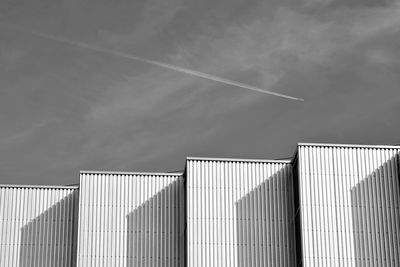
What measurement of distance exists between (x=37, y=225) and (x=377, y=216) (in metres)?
31.6

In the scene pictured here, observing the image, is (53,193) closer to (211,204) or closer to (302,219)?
(211,204)

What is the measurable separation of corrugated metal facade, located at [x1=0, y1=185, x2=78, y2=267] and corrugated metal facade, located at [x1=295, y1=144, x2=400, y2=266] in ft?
71.7

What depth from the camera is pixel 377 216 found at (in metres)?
76.8

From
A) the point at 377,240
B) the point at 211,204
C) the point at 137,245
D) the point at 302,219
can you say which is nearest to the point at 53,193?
the point at 137,245

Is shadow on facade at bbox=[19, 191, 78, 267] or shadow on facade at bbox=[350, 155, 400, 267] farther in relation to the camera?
shadow on facade at bbox=[19, 191, 78, 267]

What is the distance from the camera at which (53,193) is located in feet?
275

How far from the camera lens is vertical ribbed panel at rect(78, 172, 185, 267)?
79375 mm

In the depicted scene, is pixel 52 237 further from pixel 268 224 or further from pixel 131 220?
pixel 268 224

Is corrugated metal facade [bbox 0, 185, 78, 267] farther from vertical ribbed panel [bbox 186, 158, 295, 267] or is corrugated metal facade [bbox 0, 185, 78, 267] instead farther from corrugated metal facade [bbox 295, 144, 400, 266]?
corrugated metal facade [bbox 295, 144, 400, 266]

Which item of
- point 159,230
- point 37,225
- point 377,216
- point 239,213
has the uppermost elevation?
point 239,213

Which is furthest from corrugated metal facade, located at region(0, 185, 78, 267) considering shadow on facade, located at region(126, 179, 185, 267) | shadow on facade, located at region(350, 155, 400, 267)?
shadow on facade, located at region(350, 155, 400, 267)

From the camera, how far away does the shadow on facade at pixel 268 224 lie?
256ft

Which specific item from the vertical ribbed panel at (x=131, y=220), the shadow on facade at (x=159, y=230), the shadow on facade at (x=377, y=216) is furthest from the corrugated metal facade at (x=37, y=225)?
the shadow on facade at (x=377, y=216)

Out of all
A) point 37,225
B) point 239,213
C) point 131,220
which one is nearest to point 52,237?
point 37,225
